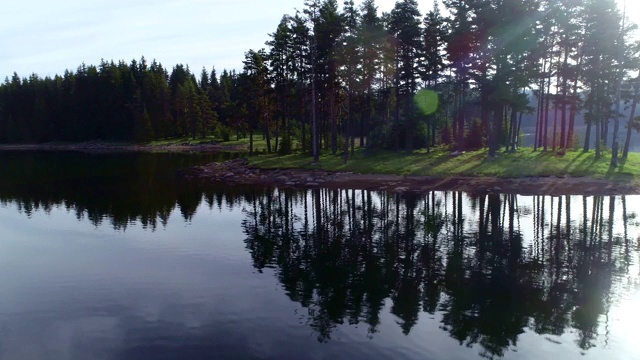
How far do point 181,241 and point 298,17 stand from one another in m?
38.7

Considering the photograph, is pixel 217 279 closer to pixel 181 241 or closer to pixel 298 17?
pixel 181 241

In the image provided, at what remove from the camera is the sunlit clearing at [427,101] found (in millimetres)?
63438

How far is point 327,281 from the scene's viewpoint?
20703 millimetres

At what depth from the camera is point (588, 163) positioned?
48.6m

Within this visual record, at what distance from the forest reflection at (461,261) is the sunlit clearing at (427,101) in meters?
25.7

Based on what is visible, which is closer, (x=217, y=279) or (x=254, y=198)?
(x=217, y=279)

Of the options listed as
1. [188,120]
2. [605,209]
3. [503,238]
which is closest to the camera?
[503,238]

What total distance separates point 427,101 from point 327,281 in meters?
47.3

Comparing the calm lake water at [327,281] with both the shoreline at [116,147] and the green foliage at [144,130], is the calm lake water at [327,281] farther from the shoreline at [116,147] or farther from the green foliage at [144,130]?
the green foliage at [144,130]

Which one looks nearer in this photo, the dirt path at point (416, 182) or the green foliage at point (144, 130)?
the dirt path at point (416, 182)

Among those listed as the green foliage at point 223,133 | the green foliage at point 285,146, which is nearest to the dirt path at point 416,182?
the green foliage at point 285,146

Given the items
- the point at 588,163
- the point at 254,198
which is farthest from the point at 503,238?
the point at 588,163

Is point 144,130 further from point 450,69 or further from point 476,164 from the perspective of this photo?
point 476,164

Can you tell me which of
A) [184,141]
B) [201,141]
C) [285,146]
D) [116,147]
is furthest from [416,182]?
[116,147]
